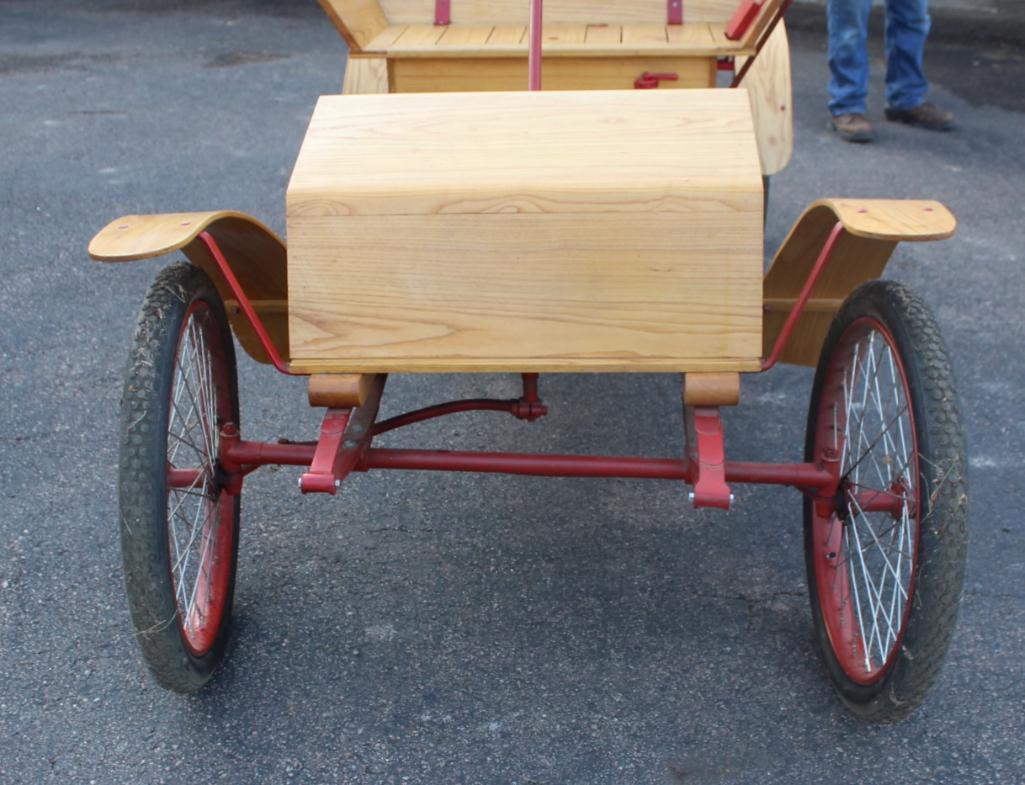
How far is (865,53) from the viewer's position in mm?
5855

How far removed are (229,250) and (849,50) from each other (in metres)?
4.19

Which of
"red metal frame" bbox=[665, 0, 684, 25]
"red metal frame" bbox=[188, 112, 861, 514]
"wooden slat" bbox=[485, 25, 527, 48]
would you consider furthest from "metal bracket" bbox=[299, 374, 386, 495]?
"red metal frame" bbox=[665, 0, 684, 25]

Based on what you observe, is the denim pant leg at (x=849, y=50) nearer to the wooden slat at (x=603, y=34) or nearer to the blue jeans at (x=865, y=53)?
the blue jeans at (x=865, y=53)

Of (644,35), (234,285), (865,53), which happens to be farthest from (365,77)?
(865,53)

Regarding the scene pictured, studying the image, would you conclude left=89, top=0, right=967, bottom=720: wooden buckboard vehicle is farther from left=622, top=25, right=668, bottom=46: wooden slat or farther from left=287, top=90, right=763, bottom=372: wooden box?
left=622, top=25, right=668, bottom=46: wooden slat

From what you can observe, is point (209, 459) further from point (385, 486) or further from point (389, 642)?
point (385, 486)

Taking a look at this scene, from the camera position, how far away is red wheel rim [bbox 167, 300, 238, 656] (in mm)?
2283

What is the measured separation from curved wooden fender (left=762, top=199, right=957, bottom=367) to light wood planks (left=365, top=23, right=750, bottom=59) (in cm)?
77

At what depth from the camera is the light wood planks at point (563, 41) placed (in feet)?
10.2

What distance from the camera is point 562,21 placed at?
11.4 feet

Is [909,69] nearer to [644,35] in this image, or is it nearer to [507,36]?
[644,35]

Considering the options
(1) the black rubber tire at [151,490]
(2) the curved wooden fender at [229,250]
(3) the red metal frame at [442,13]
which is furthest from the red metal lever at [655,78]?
(1) the black rubber tire at [151,490]

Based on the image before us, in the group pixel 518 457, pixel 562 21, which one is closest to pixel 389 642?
pixel 518 457

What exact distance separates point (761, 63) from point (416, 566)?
2017 millimetres
